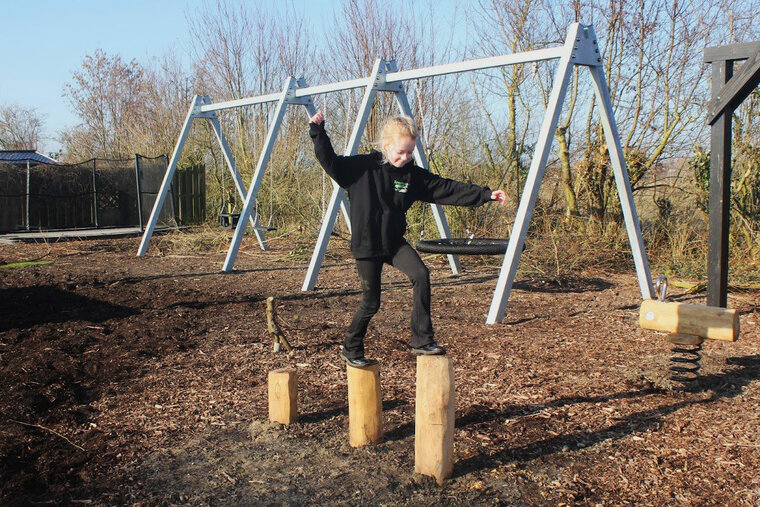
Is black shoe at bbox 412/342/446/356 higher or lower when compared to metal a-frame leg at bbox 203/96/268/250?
lower

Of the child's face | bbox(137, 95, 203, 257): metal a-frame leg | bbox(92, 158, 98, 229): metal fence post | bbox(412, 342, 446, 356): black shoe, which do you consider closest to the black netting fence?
bbox(92, 158, 98, 229): metal fence post

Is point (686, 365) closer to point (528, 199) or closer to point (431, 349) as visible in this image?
point (431, 349)

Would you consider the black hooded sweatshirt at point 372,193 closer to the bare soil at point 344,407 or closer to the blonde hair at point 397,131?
the blonde hair at point 397,131

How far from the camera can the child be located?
398 cm

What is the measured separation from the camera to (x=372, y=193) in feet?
13.2

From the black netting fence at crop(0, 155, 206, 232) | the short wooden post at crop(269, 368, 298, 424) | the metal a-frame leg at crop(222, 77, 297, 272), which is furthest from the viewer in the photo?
the black netting fence at crop(0, 155, 206, 232)

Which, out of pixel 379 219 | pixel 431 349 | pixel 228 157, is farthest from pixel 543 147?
pixel 228 157

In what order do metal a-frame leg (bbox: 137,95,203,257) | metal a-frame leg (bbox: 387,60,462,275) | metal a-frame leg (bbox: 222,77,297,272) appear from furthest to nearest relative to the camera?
1. metal a-frame leg (bbox: 137,95,203,257)
2. metal a-frame leg (bbox: 222,77,297,272)
3. metal a-frame leg (bbox: 387,60,462,275)

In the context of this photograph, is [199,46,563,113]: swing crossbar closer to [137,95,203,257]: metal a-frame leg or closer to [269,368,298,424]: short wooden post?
[137,95,203,257]: metal a-frame leg

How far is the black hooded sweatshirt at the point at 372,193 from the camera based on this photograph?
3.99 metres

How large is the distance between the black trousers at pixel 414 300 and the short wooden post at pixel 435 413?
3.82 feet

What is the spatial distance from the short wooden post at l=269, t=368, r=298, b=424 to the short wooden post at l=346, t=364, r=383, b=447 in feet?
1.27

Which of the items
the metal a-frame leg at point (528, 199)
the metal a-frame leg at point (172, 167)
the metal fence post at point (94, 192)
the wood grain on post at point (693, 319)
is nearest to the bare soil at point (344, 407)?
the metal a-frame leg at point (528, 199)

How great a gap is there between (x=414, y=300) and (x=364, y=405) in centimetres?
95
